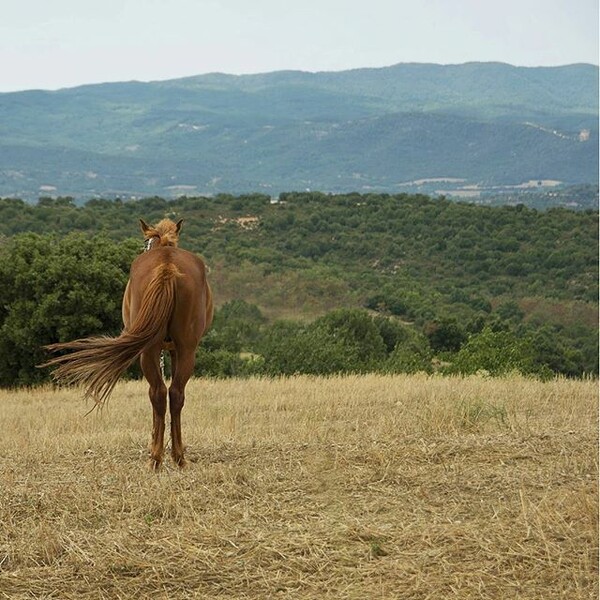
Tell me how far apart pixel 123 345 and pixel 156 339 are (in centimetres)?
27

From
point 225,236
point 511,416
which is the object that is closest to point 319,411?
point 511,416

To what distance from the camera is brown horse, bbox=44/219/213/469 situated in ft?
27.3

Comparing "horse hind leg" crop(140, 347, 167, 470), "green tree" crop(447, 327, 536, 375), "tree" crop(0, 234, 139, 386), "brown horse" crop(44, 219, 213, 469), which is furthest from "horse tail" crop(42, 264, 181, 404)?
"tree" crop(0, 234, 139, 386)

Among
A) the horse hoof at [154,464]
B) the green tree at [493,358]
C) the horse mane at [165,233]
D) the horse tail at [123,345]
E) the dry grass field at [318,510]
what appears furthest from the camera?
the green tree at [493,358]

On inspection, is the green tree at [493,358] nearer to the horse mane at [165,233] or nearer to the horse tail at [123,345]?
the horse mane at [165,233]

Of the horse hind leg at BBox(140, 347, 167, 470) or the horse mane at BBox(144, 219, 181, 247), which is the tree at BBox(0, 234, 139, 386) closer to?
the horse mane at BBox(144, 219, 181, 247)

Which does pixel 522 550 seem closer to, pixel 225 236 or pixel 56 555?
pixel 56 555

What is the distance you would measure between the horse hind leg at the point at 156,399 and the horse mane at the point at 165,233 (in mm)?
1117

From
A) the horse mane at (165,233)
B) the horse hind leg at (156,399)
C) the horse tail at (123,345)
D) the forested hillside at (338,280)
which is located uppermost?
the horse mane at (165,233)

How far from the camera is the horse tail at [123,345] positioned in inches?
326

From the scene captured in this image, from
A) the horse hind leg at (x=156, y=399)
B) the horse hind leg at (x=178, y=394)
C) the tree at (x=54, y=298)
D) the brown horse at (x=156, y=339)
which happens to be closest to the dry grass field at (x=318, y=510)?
the horse hind leg at (x=178, y=394)

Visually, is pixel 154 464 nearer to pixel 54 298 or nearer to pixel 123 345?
pixel 123 345

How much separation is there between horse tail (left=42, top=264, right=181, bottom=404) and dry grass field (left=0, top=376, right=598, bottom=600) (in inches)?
27.8

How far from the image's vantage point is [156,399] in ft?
28.8
